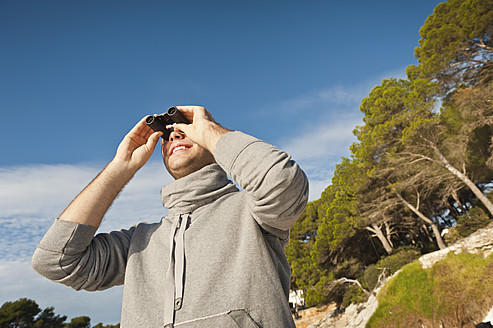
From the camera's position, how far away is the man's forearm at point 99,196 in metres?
1.30

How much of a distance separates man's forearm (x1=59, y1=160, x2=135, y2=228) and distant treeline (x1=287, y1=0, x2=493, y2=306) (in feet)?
41.7

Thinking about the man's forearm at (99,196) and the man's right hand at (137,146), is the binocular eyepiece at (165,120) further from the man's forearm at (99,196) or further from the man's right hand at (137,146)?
the man's forearm at (99,196)

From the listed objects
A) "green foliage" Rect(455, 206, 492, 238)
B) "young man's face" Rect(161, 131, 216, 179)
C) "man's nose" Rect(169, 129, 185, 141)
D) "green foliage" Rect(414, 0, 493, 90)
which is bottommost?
"young man's face" Rect(161, 131, 216, 179)

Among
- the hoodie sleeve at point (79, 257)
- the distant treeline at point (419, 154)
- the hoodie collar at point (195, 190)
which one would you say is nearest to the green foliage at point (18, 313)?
the distant treeline at point (419, 154)

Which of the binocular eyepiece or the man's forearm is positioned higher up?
the binocular eyepiece

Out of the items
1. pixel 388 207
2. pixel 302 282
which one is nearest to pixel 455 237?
pixel 388 207

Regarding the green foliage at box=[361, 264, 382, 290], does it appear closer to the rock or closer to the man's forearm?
the rock

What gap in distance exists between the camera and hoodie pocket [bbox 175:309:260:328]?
1003mm

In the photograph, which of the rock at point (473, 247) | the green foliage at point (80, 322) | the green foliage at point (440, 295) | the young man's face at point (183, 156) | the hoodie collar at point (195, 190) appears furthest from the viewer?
the green foliage at point (80, 322)

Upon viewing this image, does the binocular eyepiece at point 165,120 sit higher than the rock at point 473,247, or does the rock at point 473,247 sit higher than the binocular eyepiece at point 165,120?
the binocular eyepiece at point 165,120

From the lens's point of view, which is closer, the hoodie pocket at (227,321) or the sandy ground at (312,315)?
the hoodie pocket at (227,321)

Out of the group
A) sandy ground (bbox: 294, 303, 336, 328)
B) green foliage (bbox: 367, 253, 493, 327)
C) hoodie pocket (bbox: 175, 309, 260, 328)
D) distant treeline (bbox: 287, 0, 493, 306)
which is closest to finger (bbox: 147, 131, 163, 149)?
hoodie pocket (bbox: 175, 309, 260, 328)

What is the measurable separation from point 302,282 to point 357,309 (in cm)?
414

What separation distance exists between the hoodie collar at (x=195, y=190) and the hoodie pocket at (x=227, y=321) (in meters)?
0.45
